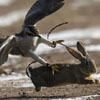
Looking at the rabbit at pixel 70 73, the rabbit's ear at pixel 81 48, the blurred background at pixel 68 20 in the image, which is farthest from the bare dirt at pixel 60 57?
the rabbit's ear at pixel 81 48

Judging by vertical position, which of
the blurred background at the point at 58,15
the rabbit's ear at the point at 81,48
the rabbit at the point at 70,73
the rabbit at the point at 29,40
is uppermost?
the rabbit at the point at 29,40

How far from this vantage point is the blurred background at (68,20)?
23639mm

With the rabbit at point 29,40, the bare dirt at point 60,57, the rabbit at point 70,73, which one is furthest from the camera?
the bare dirt at point 60,57

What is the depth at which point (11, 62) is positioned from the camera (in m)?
18.6

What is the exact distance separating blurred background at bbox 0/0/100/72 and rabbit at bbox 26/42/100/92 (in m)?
7.98

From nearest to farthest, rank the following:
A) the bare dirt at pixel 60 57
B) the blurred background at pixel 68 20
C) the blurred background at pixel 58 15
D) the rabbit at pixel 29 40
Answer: the rabbit at pixel 29 40 → the bare dirt at pixel 60 57 → the blurred background at pixel 68 20 → the blurred background at pixel 58 15

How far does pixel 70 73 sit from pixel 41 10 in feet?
4.71

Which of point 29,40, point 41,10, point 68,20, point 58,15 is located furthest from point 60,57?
point 58,15

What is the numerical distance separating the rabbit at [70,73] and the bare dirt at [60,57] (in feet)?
0.88

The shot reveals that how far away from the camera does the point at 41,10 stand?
10.9m

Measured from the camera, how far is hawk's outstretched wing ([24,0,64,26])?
35.4ft

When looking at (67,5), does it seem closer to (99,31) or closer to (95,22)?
(95,22)

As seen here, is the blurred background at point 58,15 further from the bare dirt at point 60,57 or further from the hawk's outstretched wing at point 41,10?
the hawk's outstretched wing at point 41,10

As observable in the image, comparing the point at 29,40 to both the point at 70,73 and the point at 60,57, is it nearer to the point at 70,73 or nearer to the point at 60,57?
the point at 70,73
